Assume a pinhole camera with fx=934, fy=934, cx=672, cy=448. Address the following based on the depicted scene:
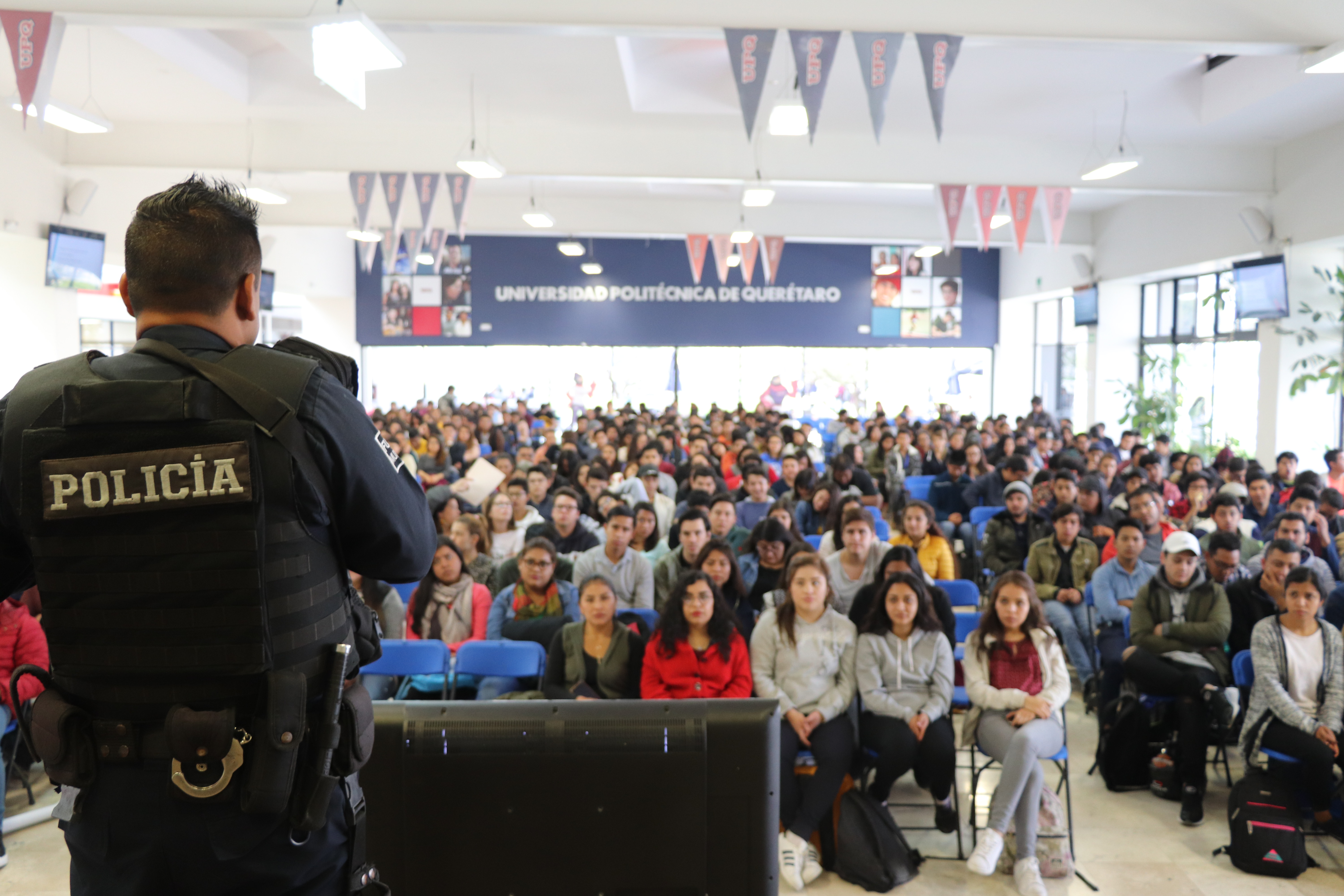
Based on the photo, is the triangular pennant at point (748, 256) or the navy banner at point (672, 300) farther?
the navy banner at point (672, 300)

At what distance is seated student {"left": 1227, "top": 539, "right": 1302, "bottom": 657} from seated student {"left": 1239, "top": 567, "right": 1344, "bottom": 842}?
574mm

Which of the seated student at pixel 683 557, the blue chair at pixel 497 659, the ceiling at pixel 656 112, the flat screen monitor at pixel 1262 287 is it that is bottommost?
the blue chair at pixel 497 659

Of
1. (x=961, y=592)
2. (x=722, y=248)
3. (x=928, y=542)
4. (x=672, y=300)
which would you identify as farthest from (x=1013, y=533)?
(x=672, y=300)

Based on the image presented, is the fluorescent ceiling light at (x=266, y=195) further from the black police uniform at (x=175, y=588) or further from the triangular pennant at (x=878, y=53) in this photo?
the black police uniform at (x=175, y=588)

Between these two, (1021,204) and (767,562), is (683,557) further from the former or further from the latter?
(1021,204)

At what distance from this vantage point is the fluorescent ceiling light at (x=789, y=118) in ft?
21.6

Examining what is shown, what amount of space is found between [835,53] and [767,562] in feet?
10.8

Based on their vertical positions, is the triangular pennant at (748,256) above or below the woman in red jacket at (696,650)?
above

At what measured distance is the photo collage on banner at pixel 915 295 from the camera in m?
21.8

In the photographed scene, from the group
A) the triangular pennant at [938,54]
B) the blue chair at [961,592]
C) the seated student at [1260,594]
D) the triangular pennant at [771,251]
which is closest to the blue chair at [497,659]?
the blue chair at [961,592]

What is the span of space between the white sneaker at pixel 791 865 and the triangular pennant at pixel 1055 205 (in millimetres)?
9701

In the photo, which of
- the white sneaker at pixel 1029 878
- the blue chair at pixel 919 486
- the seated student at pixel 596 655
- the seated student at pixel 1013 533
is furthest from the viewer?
the blue chair at pixel 919 486

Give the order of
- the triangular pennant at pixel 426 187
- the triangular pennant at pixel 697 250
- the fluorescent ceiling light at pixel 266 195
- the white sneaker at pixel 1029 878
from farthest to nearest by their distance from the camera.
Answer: the triangular pennant at pixel 697 250 → the triangular pennant at pixel 426 187 → the fluorescent ceiling light at pixel 266 195 → the white sneaker at pixel 1029 878

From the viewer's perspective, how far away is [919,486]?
34.7ft
